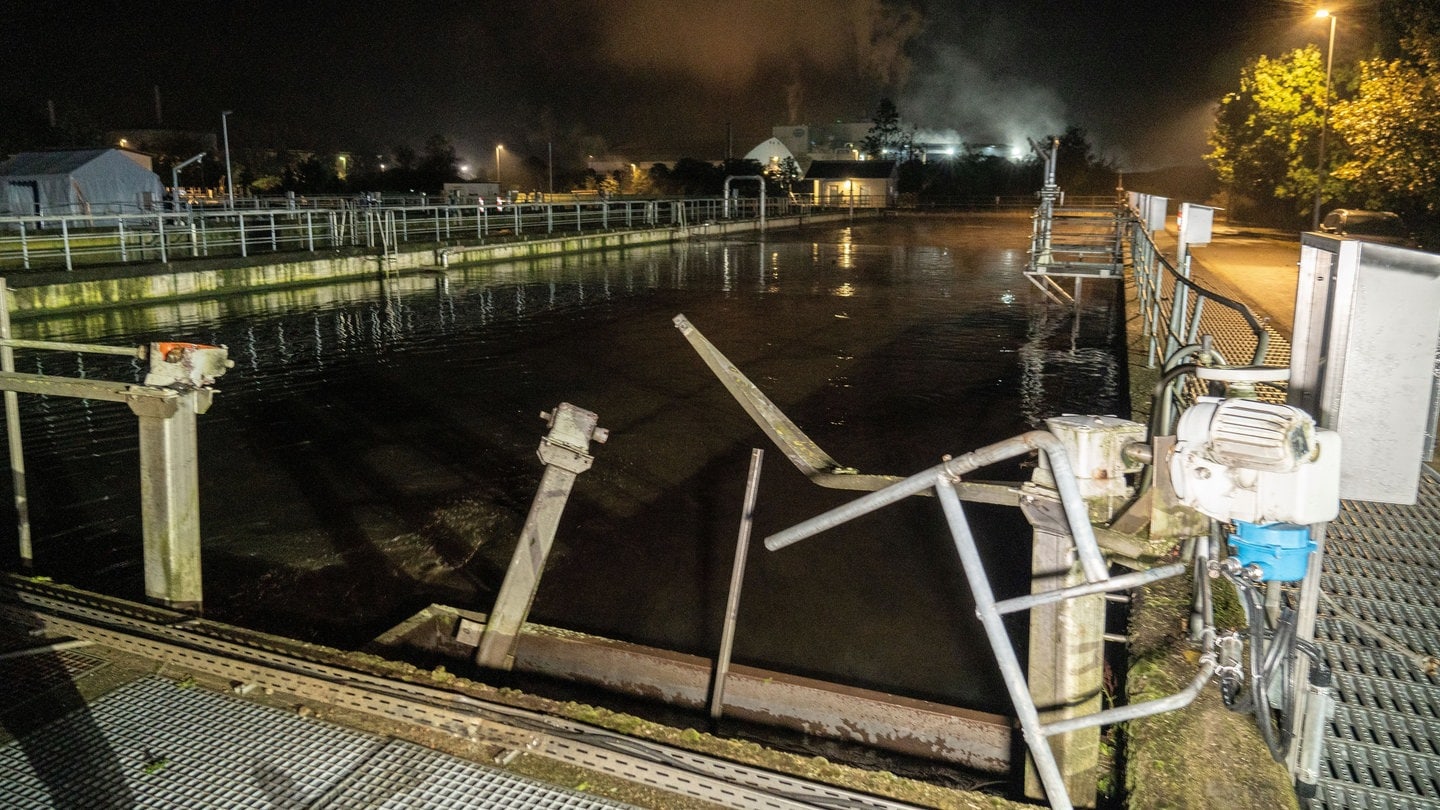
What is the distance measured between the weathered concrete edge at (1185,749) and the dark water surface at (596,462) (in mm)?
1175

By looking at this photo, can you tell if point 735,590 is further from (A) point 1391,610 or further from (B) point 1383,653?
(A) point 1391,610

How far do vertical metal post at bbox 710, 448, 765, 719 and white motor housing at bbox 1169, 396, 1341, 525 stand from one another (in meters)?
1.65

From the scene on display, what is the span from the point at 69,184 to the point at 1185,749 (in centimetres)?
3900

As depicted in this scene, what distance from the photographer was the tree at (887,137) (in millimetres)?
93812

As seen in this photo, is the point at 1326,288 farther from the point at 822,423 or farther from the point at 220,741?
the point at 822,423

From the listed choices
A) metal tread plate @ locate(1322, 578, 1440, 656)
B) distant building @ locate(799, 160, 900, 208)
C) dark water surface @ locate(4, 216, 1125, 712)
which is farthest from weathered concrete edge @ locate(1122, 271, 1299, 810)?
distant building @ locate(799, 160, 900, 208)

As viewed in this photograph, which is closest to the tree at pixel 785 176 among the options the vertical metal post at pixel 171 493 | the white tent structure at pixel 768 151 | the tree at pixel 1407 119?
the white tent structure at pixel 768 151

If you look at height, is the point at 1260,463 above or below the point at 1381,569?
above

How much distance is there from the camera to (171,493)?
3951mm

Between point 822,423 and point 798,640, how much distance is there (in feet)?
14.0

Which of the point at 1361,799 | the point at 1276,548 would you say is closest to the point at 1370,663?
the point at 1361,799

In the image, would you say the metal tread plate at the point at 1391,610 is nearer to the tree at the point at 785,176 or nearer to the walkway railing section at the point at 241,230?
the walkway railing section at the point at 241,230

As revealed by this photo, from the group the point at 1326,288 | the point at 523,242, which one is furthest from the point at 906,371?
the point at 523,242

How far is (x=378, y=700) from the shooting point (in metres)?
3.13
